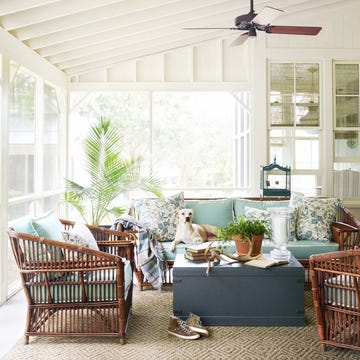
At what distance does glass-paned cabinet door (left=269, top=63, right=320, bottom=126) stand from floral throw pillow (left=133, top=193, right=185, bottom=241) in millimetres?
2376

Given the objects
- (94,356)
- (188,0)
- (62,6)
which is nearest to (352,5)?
(188,0)

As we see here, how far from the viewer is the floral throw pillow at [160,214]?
4.46 m

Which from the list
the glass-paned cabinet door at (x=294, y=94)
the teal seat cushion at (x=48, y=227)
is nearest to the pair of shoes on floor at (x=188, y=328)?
the teal seat cushion at (x=48, y=227)

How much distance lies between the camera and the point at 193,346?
9.64 feet

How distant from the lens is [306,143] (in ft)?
20.3

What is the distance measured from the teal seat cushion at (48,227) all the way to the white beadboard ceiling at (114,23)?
1.73m

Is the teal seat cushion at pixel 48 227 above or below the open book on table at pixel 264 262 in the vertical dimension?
above

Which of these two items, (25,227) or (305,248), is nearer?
(25,227)

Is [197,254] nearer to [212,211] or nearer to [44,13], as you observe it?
[212,211]

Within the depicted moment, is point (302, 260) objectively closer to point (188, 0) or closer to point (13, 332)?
point (13, 332)

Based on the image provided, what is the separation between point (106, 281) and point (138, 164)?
9.23ft

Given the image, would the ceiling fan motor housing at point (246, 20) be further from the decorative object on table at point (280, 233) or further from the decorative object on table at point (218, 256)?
the decorative object on table at point (218, 256)

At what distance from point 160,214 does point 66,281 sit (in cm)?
173


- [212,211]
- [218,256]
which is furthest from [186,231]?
[218,256]
